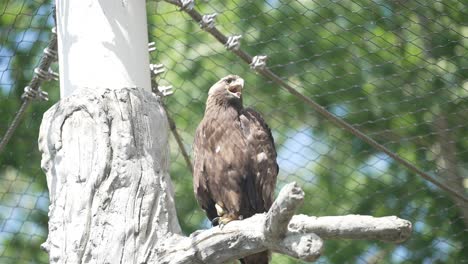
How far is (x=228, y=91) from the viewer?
4.64 meters

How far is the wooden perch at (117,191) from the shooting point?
11.0 feet

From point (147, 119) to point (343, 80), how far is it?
2.03m

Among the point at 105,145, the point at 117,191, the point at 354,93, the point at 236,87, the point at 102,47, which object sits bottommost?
the point at 354,93

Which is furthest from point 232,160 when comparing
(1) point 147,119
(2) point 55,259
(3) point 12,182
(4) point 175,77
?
(3) point 12,182

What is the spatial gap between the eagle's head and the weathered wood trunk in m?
0.87

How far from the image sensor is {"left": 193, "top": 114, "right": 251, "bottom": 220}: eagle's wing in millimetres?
4316

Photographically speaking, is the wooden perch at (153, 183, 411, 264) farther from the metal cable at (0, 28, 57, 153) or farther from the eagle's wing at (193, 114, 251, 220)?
the metal cable at (0, 28, 57, 153)

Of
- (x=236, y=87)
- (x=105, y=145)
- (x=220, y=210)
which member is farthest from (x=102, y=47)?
(x=236, y=87)

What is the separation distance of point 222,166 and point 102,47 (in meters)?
0.85

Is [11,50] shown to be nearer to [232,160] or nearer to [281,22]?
[281,22]

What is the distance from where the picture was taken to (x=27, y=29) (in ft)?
17.8

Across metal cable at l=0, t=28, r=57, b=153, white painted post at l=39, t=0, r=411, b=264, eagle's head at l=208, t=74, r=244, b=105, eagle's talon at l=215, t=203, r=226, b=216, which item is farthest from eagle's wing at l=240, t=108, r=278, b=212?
metal cable at l=0, t=28, r=57, b=153

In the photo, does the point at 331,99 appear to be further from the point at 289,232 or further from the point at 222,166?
the point at 289,232

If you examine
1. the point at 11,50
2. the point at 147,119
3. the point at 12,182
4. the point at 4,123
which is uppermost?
the point at 147,119
